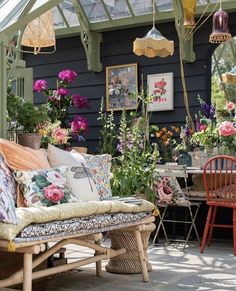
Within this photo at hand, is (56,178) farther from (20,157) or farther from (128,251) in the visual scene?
(128,251)

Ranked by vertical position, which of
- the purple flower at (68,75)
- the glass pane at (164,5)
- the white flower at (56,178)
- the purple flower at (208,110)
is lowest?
the white flower at (56,178)

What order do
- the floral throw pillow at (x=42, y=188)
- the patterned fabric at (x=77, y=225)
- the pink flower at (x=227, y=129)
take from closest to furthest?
the patterned fabric at (x=77, y=225) < the floral throw pillow at (x=42, y=188) < the pink flower at (x=227, y=129)

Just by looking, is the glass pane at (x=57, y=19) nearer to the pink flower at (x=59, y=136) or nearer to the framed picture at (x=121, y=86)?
the framed picture at (x=121, y=86)

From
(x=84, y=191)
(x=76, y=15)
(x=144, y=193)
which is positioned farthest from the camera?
(x=76, y=15)

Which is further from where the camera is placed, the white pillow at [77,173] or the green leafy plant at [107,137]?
the green leafy plant at [107,137]

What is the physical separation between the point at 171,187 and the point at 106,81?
77.2 inches

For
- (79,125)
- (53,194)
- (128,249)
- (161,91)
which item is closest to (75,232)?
(53,194)

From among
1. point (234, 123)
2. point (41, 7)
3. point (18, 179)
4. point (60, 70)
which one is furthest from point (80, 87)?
point (18, 179)

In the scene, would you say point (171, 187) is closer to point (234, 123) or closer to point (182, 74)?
point (234, 123)

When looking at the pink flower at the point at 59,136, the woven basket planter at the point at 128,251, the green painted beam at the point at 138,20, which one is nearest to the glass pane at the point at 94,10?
the green painted beam at the point at 138,20

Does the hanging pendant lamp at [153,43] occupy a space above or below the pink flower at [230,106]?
above

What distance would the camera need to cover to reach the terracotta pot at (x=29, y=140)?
3.79 m

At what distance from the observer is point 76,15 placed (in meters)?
6.35

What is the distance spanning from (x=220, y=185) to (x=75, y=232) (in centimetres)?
210
